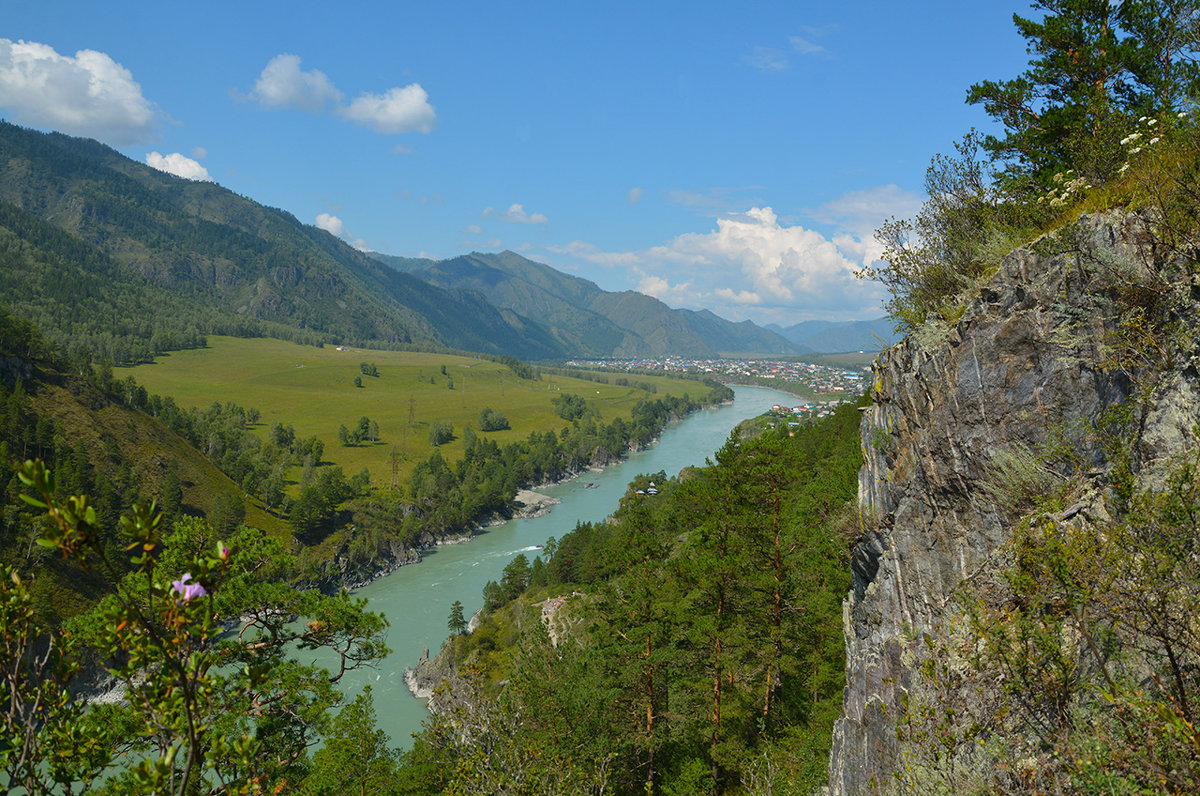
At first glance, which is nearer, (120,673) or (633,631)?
(120,673)

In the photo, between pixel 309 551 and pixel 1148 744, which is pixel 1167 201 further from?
pixel 309 551

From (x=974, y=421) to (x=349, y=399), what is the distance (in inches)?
6331

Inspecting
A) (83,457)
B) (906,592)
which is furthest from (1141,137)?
(83,457)

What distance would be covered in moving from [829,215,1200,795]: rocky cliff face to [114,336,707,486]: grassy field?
3534 inches

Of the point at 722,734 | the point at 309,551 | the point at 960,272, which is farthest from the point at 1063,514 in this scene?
the point at 309,551

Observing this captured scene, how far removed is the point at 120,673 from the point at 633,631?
13.7 metres

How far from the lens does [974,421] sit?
858cm

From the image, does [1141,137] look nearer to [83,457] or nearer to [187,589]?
[187,589]

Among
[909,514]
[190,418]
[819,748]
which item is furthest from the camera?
[190,418]

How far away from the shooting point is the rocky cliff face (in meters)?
7.11

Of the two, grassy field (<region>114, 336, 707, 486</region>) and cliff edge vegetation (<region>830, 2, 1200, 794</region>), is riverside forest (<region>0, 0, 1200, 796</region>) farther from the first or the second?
grassy field (<region>114, 336, 707, 486</region>)

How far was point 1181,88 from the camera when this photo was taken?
10039 mm

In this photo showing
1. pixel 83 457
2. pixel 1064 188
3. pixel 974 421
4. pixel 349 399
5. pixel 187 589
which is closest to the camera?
pixel 187 589

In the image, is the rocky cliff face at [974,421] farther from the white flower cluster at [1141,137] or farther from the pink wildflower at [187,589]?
the pink wildflower at [187,589]
